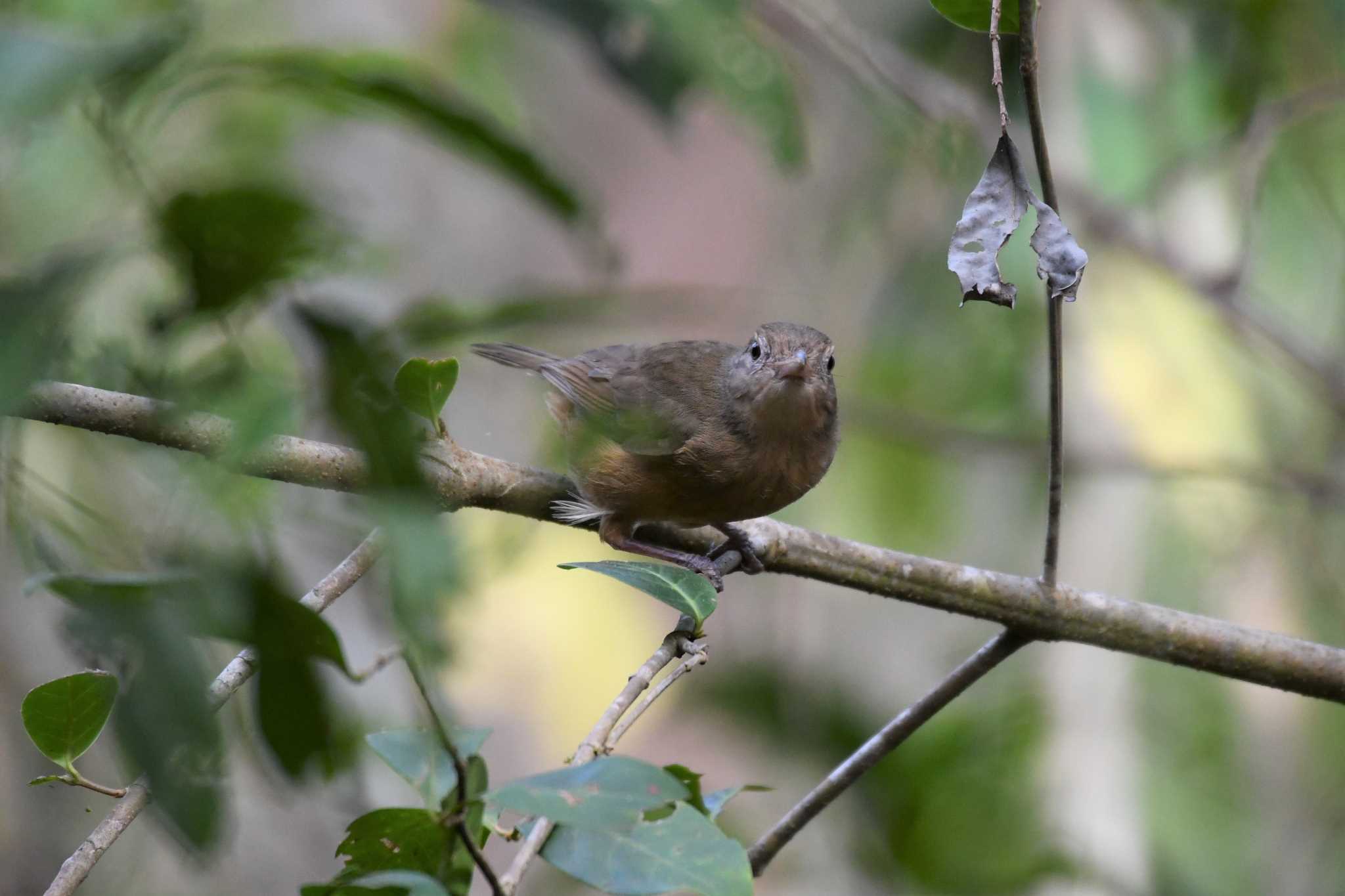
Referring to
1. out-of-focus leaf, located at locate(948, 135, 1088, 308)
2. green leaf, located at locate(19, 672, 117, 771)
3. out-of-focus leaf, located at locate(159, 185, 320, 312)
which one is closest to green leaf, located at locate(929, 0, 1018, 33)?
out-of-focus leaf, located at locate(948, 135, 1088, 308)

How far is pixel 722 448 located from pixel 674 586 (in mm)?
1469

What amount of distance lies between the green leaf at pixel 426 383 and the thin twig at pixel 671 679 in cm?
67

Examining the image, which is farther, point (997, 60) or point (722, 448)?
point (722, 448)

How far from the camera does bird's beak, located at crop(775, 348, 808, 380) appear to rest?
3.87m

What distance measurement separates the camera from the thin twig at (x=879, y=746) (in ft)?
8.20

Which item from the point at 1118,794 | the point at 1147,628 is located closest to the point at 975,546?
the point at 1118,794

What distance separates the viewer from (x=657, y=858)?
1.59m

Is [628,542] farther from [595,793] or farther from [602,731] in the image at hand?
[595,793]

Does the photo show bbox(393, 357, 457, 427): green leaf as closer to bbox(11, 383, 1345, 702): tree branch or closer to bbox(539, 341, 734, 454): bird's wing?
bbox(11, 383, 1345, 702): tree branch

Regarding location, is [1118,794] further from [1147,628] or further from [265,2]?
[265,2]

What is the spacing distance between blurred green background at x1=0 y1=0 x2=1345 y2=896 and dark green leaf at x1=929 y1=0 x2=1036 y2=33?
778 mm

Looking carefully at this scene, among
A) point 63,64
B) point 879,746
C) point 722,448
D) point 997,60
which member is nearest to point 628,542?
point 722,448

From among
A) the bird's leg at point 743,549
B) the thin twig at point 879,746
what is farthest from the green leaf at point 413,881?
the bird's leg at point 743,549

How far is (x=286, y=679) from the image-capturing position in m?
1.13
